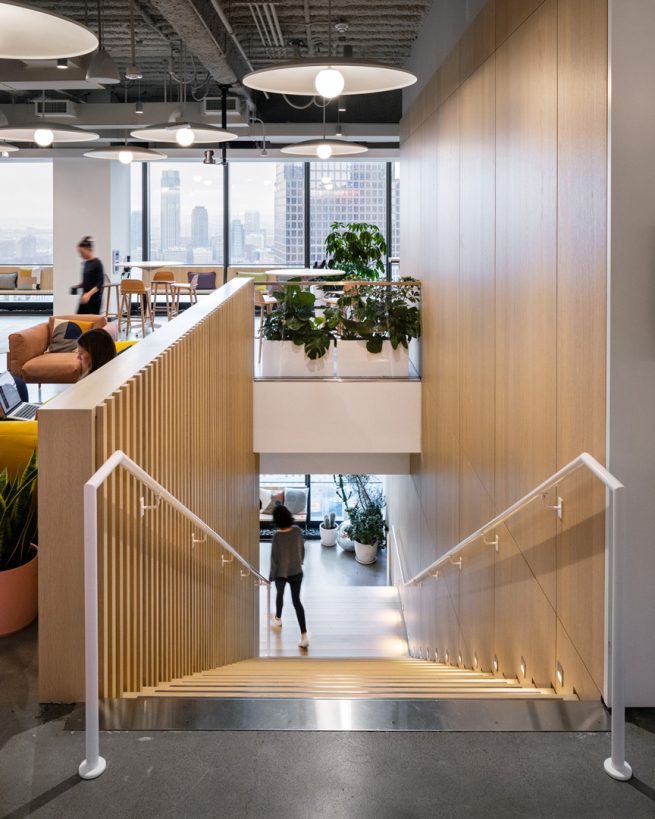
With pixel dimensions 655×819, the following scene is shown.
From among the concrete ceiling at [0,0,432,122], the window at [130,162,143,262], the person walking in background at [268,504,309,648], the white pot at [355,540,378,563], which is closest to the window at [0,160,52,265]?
the window at [130,162,143,262]

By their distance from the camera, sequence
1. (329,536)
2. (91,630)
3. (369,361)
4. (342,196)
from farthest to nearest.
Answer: (342,196) → (329,536) → (369,361) → (91,630)

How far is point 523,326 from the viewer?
14.9 feet

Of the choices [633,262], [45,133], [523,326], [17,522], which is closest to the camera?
[633,262]

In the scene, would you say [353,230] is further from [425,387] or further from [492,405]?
[492,405]

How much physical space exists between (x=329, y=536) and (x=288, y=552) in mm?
9921

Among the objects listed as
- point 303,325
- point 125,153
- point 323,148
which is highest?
point 125,153

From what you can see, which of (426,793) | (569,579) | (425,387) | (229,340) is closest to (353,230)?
(425,387)

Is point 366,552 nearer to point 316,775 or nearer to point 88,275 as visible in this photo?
point 88,275

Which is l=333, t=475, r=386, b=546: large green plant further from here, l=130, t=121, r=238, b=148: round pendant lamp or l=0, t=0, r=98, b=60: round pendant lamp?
l=0, t=0, r=98, b=60: round pendant lamp

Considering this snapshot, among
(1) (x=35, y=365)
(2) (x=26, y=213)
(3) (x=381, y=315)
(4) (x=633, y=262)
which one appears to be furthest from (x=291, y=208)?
(4) (x=633, y=262)

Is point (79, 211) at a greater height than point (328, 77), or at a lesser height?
greater

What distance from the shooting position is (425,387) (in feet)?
30.5

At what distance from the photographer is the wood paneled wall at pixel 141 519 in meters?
2.87

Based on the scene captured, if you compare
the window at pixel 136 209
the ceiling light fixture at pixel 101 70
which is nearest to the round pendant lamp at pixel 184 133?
the ceiling light fixture at pixel 101 70
